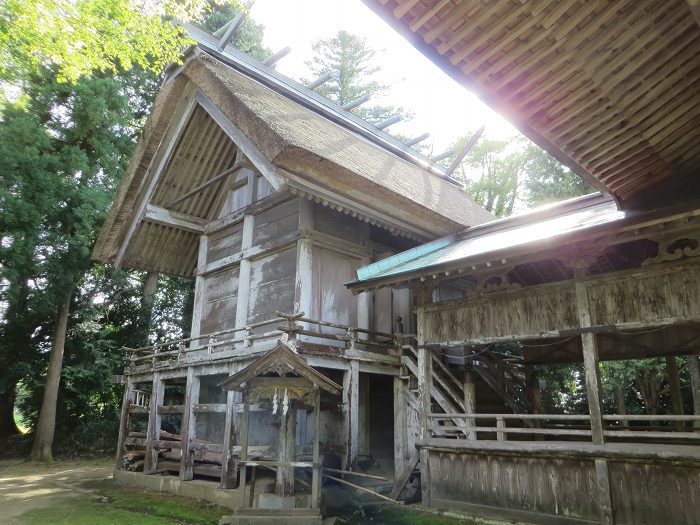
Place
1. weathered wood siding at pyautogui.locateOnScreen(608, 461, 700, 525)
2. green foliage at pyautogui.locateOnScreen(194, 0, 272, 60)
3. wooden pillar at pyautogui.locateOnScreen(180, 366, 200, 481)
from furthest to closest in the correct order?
green foliage at pyautogui.locateOnScreen(194, 0, 272, 60) < wooden pillar at pyautogui.locateOnScreen(180, 366, 200, 481) < weathered wood siding at pyautogui.locateOnScreen(608, 461, 700, 525)

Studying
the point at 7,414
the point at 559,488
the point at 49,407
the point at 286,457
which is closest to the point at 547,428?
the point at 559,488

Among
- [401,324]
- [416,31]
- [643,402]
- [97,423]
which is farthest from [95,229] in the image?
Result: [643,402]

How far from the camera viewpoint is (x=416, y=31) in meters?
2.97

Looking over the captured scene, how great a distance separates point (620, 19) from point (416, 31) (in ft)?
3.92

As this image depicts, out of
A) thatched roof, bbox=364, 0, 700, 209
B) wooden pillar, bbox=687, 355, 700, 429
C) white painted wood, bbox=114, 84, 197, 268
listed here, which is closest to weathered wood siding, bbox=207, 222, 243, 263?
white painted wood, bbox=114, 84, 197, 268

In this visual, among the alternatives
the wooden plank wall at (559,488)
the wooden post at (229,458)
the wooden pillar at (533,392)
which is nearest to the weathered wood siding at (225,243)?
the wooden post at (229,458)

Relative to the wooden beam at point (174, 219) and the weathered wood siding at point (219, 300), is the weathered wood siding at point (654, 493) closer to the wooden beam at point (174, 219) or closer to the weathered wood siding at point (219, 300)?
the weathered wood siding at point (219, 300)

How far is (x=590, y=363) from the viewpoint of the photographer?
6.82 m

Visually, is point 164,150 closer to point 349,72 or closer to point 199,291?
point 199,291

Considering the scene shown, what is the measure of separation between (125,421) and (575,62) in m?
13.0

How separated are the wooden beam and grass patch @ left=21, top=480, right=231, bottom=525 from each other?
21.6 feet

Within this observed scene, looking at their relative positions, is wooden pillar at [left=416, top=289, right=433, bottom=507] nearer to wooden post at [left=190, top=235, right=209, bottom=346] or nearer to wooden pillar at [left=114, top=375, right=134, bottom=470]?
wooden post at [left=190, top=235, right=209, bottom=346]

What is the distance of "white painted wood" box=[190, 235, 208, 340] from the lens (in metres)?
12.7

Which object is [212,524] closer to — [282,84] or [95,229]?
[282,84]
